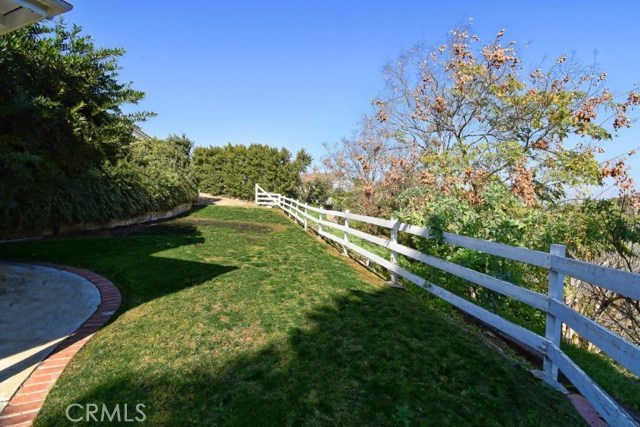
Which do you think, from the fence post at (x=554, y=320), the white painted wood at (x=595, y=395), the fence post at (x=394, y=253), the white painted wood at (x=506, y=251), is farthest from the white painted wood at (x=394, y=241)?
the white painted wood at (x=595, y=395)

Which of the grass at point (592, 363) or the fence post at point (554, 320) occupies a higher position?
the fence post at point (554, 320)

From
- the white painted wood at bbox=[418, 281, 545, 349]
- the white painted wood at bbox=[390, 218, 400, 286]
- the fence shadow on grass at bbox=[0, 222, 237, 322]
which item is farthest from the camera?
the white painted wood at bbox=[390, 218, 400, 286]

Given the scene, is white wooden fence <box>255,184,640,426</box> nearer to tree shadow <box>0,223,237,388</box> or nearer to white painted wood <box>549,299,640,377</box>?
white painted wood <box>549,299,640,377</box>

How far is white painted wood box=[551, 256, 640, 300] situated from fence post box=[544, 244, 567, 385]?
7 cm

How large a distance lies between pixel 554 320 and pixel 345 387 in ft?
5.83

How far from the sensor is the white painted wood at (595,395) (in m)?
2.06

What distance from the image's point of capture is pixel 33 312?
459 centimetres

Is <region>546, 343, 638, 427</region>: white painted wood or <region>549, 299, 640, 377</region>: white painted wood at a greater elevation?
<region>549, 299, 640, 377</region>: white painted wood

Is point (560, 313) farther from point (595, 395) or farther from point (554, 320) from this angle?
point (595, 395)

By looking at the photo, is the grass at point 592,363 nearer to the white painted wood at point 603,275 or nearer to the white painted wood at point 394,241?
the white painted wood at point 394,241

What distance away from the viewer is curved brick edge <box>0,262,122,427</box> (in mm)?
2660

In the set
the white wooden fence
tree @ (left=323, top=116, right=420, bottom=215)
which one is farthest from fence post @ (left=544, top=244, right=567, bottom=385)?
tree @ (left=323, top=116, right=420, bottom=215)

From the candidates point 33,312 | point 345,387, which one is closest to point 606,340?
point 345,387

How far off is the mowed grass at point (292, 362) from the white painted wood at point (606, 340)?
2.16 feet
